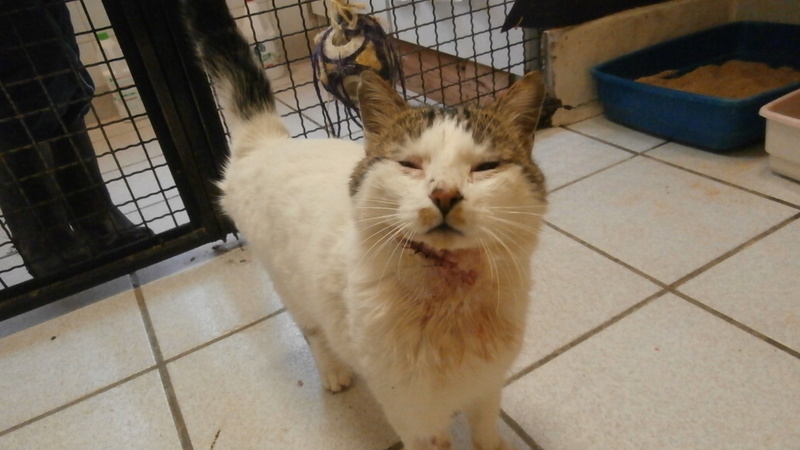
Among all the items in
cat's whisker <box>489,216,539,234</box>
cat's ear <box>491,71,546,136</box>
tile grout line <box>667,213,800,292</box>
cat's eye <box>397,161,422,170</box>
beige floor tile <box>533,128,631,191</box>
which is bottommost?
tile grout line <box>667,213,800,292</box>

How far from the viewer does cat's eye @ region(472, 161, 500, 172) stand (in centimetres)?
68

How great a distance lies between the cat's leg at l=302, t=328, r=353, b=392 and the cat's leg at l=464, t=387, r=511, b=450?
0.31m

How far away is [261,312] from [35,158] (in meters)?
0.73

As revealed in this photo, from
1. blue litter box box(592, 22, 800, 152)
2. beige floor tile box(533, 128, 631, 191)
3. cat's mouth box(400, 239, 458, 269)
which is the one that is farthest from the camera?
beige floor tile box(533, 128, 631, 191)

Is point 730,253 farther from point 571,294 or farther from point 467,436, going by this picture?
point 467,436

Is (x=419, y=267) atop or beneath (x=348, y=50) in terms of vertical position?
beneath

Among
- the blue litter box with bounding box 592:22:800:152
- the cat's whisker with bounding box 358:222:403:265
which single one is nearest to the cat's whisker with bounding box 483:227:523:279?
the cat's whisker with bounding box 358:222:403:265

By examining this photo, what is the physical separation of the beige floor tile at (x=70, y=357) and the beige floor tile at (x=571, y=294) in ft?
3.06

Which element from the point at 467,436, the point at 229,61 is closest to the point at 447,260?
the point at 467,436

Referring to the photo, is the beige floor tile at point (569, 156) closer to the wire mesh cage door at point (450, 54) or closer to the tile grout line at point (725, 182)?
the tile grout line at point (725, 182)

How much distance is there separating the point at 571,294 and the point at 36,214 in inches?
56.2

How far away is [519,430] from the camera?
3.34ft

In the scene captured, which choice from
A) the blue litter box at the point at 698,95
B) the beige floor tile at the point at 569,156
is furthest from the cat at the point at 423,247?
the blue litter box at the point at 698,95

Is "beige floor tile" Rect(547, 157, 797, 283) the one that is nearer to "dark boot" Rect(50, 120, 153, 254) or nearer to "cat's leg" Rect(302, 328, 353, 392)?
"cat's leg" Rect(302, 328, 353, 392)
